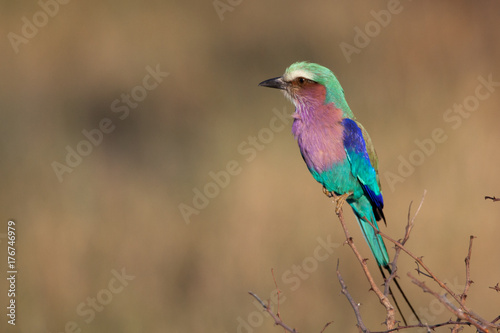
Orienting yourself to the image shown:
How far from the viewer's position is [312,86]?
443cm

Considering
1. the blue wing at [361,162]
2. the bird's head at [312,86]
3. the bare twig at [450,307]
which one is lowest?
the bare twig at [450,307]

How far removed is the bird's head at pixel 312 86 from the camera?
173 inches

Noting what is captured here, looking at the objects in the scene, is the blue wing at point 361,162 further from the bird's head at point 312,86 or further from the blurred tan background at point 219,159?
the blurred tan background at point 219,159

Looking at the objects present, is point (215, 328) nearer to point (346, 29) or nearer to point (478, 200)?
point (478, 200)

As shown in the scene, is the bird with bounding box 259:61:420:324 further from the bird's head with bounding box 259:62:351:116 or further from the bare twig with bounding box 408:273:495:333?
the bare twig with bounding box 408:273:495:333

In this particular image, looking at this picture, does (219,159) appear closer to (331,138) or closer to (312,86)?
(312,86)

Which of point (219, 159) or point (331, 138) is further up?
point (331, 138)

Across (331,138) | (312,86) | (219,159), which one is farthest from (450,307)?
(219,159)

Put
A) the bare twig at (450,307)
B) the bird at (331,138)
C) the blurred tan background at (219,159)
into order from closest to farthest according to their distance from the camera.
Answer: the bare twig at (450,307) < the bird at (331,138) < the blurred tan background at (219,159)

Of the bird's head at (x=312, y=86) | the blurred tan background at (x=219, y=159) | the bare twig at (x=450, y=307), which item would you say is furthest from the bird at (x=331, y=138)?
the bare twig at (x=450, y=307)

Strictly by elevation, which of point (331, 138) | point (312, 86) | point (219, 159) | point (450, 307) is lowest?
point (450, 307)

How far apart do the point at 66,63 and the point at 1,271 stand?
326 cm

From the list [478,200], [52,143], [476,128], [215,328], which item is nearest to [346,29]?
[476,128]

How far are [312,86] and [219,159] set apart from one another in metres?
2.33
